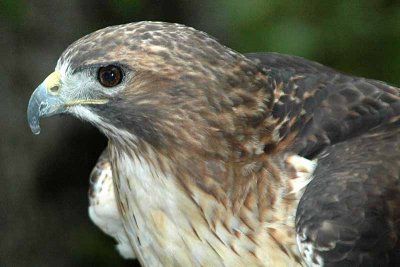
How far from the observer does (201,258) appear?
3.93 meters

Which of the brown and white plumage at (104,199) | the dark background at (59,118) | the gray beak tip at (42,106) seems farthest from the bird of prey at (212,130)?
the dark background at (59,118)

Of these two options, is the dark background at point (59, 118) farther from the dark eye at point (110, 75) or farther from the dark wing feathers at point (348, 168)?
the dark eye at point (110, 75)

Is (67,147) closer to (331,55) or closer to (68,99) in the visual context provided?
(331,55)

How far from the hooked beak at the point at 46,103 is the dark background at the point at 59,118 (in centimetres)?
184

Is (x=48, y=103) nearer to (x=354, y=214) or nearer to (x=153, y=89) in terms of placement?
(x=153, y=89)

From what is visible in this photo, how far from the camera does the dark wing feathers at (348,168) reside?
3.41 metres

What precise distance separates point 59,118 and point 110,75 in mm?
3354


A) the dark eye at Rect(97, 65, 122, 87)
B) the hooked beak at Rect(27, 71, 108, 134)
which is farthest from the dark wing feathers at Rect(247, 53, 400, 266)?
the hooked beak at Rect(27, 71, 108, 134)

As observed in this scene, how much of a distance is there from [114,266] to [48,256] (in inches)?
21.4

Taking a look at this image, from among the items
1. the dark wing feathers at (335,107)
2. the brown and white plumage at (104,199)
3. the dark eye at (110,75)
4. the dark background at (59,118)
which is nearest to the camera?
the dark eye at (110,75)

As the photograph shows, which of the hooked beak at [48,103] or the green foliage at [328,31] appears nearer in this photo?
the hooked beak at [48,103]

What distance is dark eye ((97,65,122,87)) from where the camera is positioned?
12.1 ft

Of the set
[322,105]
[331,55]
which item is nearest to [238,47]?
[331,55]

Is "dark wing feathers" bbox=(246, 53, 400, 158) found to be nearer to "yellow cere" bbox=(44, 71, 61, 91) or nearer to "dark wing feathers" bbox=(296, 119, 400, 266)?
"dark wing feathers" bbox=(296, 119, 400, 266)
